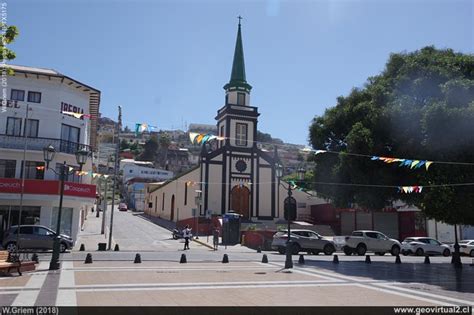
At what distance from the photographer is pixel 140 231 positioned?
4647cm

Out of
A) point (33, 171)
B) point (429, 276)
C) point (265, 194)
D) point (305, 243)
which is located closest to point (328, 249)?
point (305, 243)

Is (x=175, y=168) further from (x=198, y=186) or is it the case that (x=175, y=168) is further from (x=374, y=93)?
(x=374, y=93)

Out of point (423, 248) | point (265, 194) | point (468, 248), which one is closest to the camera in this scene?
point (423, 248)

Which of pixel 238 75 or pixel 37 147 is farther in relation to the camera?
pixel 238 75

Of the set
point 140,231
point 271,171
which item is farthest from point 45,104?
point 271,171

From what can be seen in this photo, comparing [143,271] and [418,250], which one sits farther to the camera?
[418,250]

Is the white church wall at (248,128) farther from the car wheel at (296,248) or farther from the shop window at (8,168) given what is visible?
the shop window at (8,168)

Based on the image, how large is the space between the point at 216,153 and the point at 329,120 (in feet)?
79.4

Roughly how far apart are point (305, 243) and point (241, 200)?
68.4 feet

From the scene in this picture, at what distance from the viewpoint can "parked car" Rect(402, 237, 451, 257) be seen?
111 ft

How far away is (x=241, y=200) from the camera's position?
51000mm

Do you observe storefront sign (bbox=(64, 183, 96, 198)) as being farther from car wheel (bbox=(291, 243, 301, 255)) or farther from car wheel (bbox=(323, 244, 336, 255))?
car wheel (bbox=(323, 244, 336, 255))

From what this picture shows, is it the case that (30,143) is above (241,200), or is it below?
above

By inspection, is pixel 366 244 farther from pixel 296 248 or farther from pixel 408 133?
pixel 408 133
